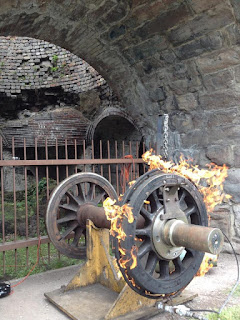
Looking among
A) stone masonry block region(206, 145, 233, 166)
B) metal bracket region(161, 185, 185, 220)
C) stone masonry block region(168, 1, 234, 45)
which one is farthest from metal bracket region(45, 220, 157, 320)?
stone masonry block region(168, 1, 234, 45)

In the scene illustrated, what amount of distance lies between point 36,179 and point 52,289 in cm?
119

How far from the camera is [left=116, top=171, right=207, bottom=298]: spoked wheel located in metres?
2.05

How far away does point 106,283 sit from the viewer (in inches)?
113

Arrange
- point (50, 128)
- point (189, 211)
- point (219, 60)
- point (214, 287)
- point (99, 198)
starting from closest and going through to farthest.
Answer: point (189, 211) < point (214, 287) < point (99, 198) < point (219, 60) < point (50, 128)

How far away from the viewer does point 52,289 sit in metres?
3.13

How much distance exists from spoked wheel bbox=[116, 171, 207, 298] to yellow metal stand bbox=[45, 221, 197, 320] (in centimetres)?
25

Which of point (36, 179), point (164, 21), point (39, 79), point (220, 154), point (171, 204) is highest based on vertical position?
point (39, 79)

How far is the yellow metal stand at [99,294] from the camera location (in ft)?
7.84

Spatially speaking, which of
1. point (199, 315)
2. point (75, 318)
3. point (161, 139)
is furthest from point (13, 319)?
point (161, 139)

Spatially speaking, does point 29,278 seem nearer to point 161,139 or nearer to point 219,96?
point 161,139

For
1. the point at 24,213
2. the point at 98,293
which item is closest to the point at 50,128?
the point at 24,213

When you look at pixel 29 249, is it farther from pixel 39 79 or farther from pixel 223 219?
pixel 39 79

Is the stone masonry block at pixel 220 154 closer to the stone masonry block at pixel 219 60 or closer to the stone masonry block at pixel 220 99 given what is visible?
the stone masonry block at pixel 220 99

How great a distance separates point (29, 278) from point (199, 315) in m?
1.84
